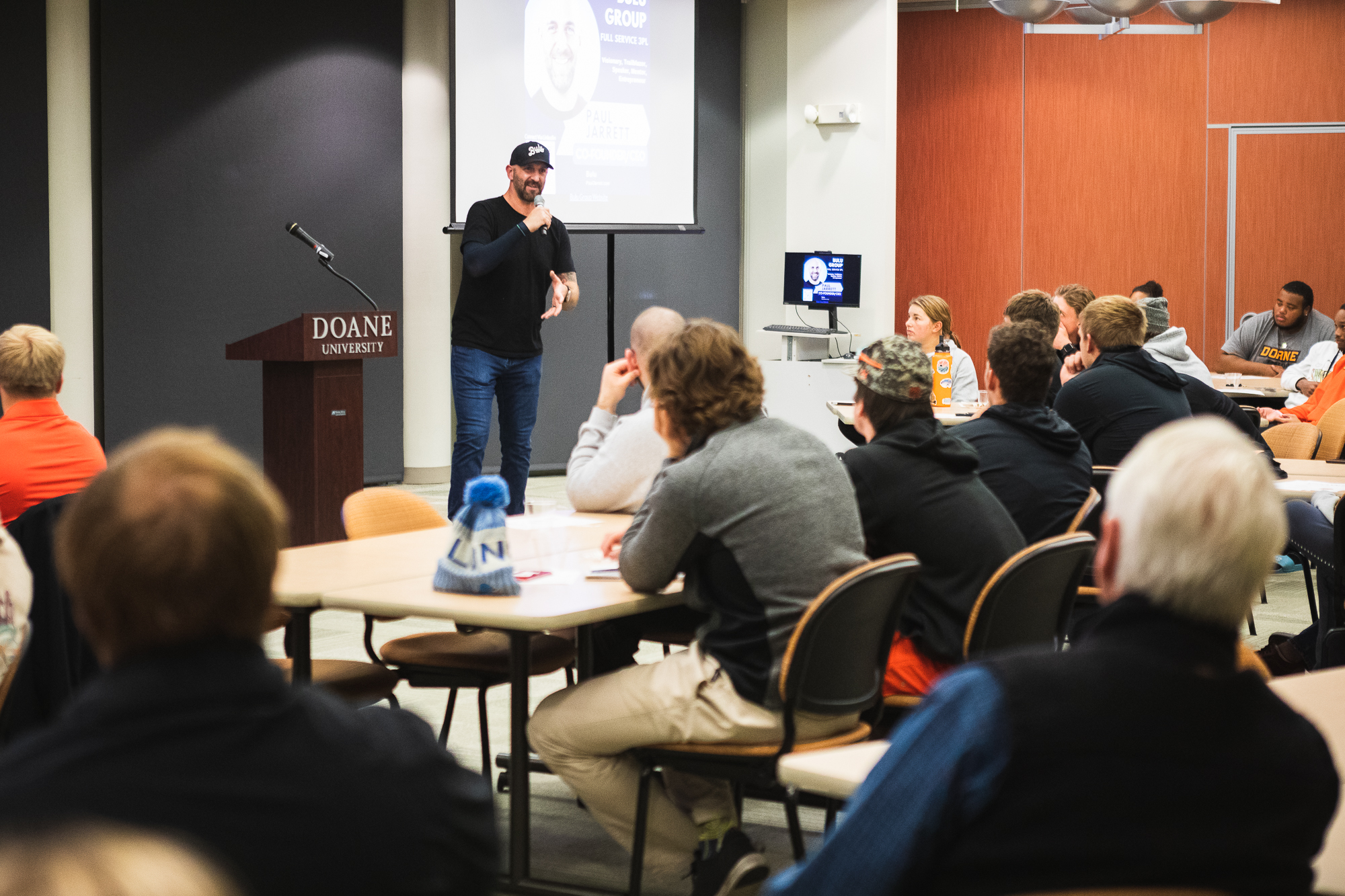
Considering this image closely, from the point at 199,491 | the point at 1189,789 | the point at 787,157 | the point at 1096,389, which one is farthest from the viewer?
the point at 787,157

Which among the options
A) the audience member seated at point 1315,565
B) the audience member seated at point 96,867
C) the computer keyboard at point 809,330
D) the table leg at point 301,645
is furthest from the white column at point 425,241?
the audience member seated at point 96,867

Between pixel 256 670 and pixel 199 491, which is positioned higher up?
pixel 199 491

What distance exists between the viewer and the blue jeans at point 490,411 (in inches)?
253

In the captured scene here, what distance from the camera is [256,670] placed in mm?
1123

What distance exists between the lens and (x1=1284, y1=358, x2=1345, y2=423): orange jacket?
664 cm

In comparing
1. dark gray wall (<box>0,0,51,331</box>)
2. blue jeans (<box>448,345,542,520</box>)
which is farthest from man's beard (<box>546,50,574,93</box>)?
dark gray wall (<box>0,0,51,331</box>)

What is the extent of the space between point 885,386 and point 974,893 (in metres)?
1.90

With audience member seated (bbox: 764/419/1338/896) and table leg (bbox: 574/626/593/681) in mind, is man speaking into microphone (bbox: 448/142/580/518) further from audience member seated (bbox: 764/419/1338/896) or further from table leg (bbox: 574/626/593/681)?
audience member seated (bbox: 764/419/1338/896)

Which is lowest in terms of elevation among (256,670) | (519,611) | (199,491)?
(519,611)

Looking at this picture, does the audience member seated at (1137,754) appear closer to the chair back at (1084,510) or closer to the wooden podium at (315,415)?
the chair back at (1084,510)

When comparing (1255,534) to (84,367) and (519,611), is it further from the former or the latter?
(84,367)

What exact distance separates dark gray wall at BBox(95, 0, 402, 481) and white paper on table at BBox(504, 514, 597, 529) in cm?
489

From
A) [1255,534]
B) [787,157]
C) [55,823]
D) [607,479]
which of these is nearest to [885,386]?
[607,479]

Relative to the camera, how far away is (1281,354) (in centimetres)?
925
